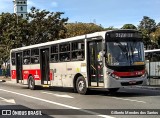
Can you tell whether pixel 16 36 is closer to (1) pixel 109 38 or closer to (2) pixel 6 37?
(2) pixel 6 37

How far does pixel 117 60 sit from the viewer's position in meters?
17.6

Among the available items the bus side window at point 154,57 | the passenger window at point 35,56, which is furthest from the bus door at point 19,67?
the bus side window at point 154,57

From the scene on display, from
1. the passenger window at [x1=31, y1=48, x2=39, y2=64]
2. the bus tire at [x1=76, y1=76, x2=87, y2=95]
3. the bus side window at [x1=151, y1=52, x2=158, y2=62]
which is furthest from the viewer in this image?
the bus side window at [x1=151, y1=52, x2=158, y2=62]

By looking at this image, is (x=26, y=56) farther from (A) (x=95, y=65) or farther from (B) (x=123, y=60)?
(B) (x=123, y=60)

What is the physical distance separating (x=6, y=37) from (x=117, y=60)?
109 feet

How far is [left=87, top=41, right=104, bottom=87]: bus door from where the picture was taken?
59.4 ft

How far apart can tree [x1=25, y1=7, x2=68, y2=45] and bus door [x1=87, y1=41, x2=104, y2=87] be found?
30.2 metres

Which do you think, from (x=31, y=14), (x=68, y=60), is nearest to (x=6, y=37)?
(x=31, y=14)

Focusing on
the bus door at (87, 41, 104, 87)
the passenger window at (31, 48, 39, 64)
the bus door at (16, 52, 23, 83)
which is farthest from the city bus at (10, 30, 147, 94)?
the bus door at (16, 52, 23, 83)

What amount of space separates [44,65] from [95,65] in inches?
244

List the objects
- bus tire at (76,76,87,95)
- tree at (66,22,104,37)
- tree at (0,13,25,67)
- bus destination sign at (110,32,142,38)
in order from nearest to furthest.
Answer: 1. bus destination sign at (110,32,142,38)
2. bus tire at (76,76,87,95)
3. tree at (0,13,25,67)
4. tree at (66,22,104,37)

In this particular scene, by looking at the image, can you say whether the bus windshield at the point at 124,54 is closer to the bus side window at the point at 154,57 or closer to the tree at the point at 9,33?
the bus side window at the point at 154,57

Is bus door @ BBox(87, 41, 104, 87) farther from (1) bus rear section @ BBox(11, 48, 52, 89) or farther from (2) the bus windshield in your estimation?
(1) bus rear section @ BBox(11, 48, 52, 89)

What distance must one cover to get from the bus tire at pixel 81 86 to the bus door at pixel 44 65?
4039mm
